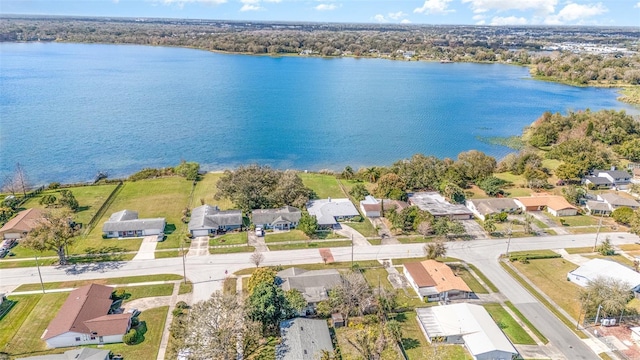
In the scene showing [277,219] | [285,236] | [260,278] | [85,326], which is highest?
[260,278]

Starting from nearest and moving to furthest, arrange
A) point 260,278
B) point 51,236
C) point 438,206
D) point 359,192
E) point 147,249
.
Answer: point 260,278
point 51,236
point 147,249
point 438,206
point 359,192

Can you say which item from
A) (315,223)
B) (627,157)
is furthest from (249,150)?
(627,157)

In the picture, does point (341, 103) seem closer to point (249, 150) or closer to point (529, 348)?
point (249, 150)

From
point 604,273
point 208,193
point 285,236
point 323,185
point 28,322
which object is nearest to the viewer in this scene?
→ point 28,322

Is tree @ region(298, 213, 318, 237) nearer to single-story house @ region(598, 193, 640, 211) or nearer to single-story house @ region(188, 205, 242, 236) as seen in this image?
single-story house @ region(188, 205, 242, 236)

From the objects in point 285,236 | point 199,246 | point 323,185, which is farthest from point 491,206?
point 199,246

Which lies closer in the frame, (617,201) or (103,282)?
(103,282)

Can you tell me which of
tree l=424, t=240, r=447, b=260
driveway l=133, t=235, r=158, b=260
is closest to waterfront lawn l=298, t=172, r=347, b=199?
tree l=424, t=240, r=447, b=260

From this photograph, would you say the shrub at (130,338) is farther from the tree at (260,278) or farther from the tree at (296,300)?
the tree at (296,300)

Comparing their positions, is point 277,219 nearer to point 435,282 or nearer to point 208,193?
point 208,193

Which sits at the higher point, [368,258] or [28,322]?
[28,322]
